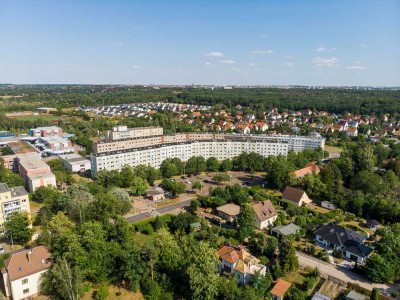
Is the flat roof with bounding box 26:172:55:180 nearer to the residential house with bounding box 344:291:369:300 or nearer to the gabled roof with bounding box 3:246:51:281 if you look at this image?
the gabled roof with bounding box 3:246:51:281

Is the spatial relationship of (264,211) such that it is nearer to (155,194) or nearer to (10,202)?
(155,194)

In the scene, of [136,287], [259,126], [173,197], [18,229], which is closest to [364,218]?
[173,197]

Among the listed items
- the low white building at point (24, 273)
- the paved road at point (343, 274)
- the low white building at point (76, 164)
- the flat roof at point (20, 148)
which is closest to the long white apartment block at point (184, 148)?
the low white building at point (76, 164)

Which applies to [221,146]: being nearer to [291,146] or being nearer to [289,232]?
[291,146]

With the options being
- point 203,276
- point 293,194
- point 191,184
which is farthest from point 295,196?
point 203,276

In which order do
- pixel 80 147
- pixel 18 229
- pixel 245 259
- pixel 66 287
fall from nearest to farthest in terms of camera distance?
pixel 66 287 < pixel 245 259 < pixel 18 229 < pixel 80 147

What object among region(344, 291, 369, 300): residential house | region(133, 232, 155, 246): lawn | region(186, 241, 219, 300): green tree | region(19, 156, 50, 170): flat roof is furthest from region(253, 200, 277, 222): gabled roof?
region(19, 156, 50, 170): flat roof

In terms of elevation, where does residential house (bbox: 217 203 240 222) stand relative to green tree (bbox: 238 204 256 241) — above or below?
below
